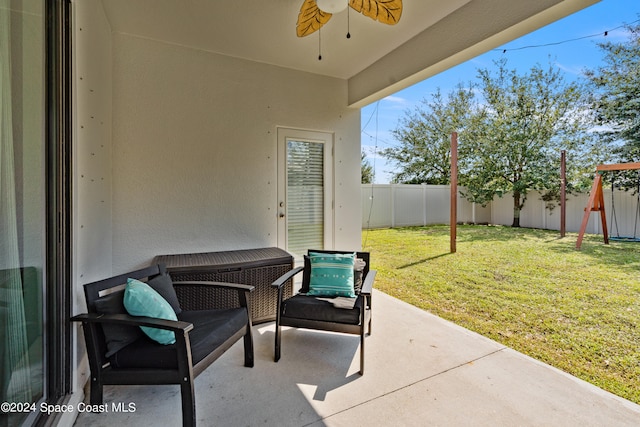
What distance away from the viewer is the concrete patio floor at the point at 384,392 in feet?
5.52

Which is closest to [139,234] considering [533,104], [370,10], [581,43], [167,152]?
[167,152]

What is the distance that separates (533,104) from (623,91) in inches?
132

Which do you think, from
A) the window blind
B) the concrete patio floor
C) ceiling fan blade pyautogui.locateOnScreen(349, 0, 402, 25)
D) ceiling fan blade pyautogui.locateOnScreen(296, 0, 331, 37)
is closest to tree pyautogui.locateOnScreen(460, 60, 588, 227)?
the window blind

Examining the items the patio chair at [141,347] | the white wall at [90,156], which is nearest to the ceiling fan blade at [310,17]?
the white wall at [90,156]

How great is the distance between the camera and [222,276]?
283 centimetres

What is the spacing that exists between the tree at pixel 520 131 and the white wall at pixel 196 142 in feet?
25.5

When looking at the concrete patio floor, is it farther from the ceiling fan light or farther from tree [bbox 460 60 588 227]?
tree [bbox 460 60 588 227]

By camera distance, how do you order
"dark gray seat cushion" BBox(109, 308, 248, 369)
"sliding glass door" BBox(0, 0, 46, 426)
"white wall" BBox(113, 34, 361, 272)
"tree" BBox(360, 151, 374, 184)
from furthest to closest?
"tree" BBox(360, 151, 374, 184) → "white wall" BBox(113, 34, 361, 272) → "dark gray seat cushion" BBox(109, 308, 248, 369) → "sliding glass door" BBox(0, 0, 46, 426)

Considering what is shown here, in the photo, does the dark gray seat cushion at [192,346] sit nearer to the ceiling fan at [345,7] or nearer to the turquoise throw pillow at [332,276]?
the turquoise throw pillow at [332,276]

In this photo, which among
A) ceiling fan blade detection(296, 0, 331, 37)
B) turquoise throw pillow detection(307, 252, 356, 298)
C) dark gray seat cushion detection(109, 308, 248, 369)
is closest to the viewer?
dark gray seat cushion detection(109, 308, 248, 369)

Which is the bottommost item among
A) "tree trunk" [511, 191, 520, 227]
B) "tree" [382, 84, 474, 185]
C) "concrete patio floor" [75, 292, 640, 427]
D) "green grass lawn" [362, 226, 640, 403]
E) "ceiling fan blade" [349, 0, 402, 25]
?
"concrete patio floor" [75, 292, 640, 427]

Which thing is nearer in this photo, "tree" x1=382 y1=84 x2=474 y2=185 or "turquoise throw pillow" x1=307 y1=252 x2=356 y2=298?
"turquoise throw pillow" x1=307 y1=252 x2=356 y2=298

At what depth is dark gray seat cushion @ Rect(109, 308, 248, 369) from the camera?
64.1 inches

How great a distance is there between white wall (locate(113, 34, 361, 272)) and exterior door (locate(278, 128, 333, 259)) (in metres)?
Result: 0.12
